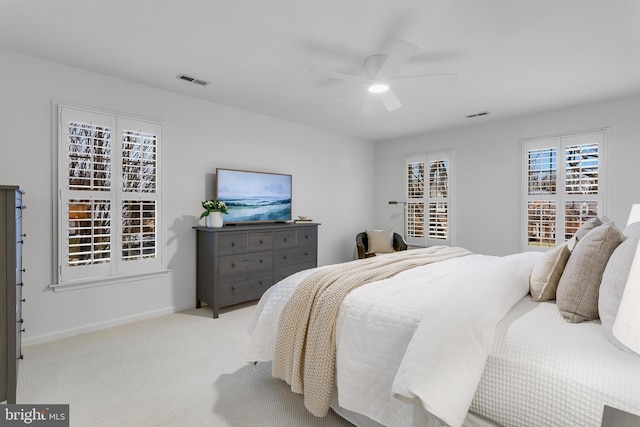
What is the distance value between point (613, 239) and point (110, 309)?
4000 mm

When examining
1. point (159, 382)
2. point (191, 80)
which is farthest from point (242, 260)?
point (191, 80)

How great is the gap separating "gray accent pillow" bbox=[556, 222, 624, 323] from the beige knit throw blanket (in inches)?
39.6

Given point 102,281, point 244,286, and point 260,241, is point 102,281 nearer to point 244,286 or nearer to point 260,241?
point 244,286

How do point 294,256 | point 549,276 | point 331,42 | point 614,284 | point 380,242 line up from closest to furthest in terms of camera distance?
point 614,284, point 549,276, point 331,42, point 294,256, point 380,242

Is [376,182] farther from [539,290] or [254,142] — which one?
[539,290]

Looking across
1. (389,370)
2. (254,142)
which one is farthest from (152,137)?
(389,370)

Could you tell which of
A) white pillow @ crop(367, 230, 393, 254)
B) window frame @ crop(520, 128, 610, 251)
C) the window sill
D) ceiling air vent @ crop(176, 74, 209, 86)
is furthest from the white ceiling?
white pillow @ crop(367, 230, 393, 254)

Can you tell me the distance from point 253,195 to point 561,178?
4069 mm

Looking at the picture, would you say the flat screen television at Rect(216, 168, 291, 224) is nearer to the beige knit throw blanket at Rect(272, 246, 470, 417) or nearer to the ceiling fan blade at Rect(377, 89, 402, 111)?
the ceiling fan blade at Rect(377, 89, 402, 111)

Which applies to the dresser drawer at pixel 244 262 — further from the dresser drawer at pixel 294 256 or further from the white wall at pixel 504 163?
the white wall at pixel 504 163

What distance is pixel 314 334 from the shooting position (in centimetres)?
177

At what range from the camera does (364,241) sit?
18.3 feet

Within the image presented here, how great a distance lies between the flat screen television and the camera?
4.05m

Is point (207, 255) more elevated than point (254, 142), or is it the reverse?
point (254, 142)
